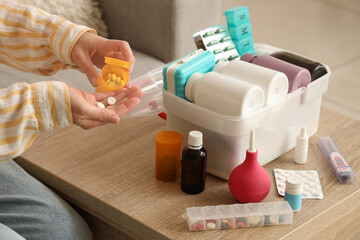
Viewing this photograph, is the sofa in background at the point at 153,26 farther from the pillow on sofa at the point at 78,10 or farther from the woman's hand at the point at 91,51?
the woman's hand at the point at 91,51

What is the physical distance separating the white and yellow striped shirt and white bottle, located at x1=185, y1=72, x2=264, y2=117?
0.81ft

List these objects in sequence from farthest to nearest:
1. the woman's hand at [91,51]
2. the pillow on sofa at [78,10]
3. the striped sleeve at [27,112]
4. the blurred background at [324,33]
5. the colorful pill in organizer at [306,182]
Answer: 1. the blurred background at [324,33]
2. the pillow on sofa at [78,10]
3. the woman's hand at [91,51]
4. the colorful pill in organizer at [306,182]
5. the striped sleeve at [27,112]

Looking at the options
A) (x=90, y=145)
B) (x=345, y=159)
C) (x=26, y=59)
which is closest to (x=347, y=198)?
(x=345, y=159)

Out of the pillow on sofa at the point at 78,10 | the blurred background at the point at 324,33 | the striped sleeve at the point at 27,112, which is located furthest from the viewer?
the blurred background at the point at 324,33

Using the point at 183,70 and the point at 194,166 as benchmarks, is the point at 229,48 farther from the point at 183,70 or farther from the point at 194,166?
the point at 194,166

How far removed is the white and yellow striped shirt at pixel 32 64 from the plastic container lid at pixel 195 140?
21cm

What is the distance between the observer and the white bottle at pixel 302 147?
110cm

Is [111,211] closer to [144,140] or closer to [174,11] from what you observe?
[144,140]

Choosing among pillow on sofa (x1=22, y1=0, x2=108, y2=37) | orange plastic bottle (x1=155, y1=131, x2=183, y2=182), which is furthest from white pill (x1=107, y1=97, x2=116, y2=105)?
pillow on sofa (x1=22, y1=0, x2=108, y2=37)

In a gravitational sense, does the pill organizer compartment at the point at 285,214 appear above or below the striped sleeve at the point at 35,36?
below

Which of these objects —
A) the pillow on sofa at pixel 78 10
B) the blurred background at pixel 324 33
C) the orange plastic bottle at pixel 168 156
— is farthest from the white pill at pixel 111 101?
the blurred background at pixel 324 33

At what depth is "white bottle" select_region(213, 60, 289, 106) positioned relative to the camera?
102 cm

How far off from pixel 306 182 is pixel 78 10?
3.19 feet

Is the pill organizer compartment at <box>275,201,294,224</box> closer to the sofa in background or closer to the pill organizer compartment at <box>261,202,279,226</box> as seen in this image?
the pill organizer compartment at <box>261,202,279,226</box>
